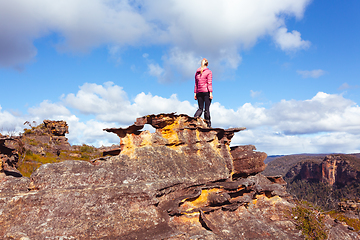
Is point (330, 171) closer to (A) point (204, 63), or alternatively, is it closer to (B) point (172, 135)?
(A) point (204, 63)

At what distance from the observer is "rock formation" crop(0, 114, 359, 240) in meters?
6.79

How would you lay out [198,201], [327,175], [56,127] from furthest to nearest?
[327,175]
[56,127]
[198,201]

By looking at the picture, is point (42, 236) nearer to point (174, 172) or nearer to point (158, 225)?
point (158, 225)

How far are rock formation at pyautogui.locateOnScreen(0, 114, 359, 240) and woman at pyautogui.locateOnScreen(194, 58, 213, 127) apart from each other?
3.27 ft

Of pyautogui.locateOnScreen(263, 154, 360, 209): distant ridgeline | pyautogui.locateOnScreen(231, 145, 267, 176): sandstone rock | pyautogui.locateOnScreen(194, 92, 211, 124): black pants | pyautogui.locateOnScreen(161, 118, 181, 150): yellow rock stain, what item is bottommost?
pyautogui.locateOnScreen(263, 154, 360, 209): distant ridgeline

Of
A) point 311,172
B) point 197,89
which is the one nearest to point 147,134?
point 197,89

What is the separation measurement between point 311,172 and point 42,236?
614 feet

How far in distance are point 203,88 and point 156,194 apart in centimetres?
659

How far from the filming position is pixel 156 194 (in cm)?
823

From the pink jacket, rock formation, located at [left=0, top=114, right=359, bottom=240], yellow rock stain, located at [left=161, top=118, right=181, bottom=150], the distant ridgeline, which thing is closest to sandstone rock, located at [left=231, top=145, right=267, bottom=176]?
rock formation, located at [left=0, top=114, right=359, bottom=240]

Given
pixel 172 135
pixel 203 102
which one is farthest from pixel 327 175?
pixel 172 135

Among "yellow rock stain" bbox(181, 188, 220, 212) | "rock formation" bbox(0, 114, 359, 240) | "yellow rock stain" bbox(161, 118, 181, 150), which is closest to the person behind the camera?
"rock formation" bbox(0, 114, 359, 240)

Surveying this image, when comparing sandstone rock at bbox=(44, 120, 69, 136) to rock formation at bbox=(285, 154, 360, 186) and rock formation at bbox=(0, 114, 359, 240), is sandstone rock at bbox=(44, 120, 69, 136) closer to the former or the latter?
rock formation at bbox=(0, 114, 359, 240)

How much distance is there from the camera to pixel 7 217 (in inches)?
256
